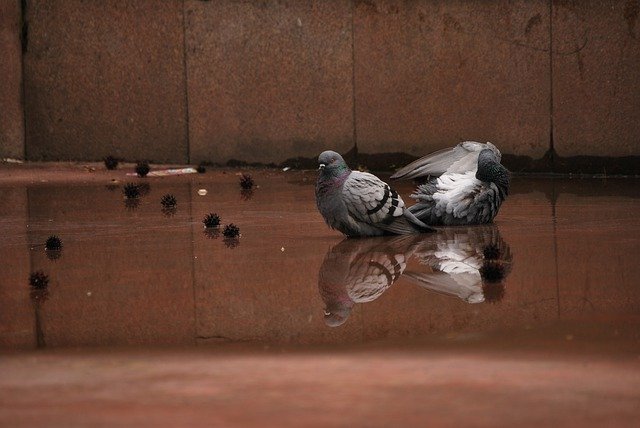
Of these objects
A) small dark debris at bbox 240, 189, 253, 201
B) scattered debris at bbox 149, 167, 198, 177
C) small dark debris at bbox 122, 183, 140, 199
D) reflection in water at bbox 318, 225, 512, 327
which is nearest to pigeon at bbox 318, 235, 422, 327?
reflection in water at bbox 318, 225, 512, 327

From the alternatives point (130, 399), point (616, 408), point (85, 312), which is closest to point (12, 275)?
point (85, 312)

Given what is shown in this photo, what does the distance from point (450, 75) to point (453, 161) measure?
3985 mm

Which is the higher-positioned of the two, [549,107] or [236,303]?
[549,107]

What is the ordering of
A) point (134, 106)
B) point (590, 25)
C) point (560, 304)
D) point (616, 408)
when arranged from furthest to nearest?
point (134, 106), point (590, 25), point (560, 304), point (616, 408)

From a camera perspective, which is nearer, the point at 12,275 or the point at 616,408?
the point at 616,408

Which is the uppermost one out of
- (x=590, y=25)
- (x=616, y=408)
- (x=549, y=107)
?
(x=590, y=25)

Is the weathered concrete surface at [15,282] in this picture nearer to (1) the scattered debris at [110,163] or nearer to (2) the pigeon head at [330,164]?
(2) the pigeon head at [330,164]

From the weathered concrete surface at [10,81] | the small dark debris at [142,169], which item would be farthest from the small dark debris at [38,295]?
the weathered concrete surface at [10,81]

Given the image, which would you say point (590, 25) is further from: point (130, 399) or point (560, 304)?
point (130, 399)

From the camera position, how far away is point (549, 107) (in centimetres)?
1297

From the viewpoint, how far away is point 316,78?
44.8 feet

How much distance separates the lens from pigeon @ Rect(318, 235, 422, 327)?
618 cm

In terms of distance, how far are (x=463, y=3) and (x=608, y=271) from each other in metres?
6.80

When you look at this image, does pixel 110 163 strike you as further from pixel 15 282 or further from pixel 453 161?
pixel 15 282
